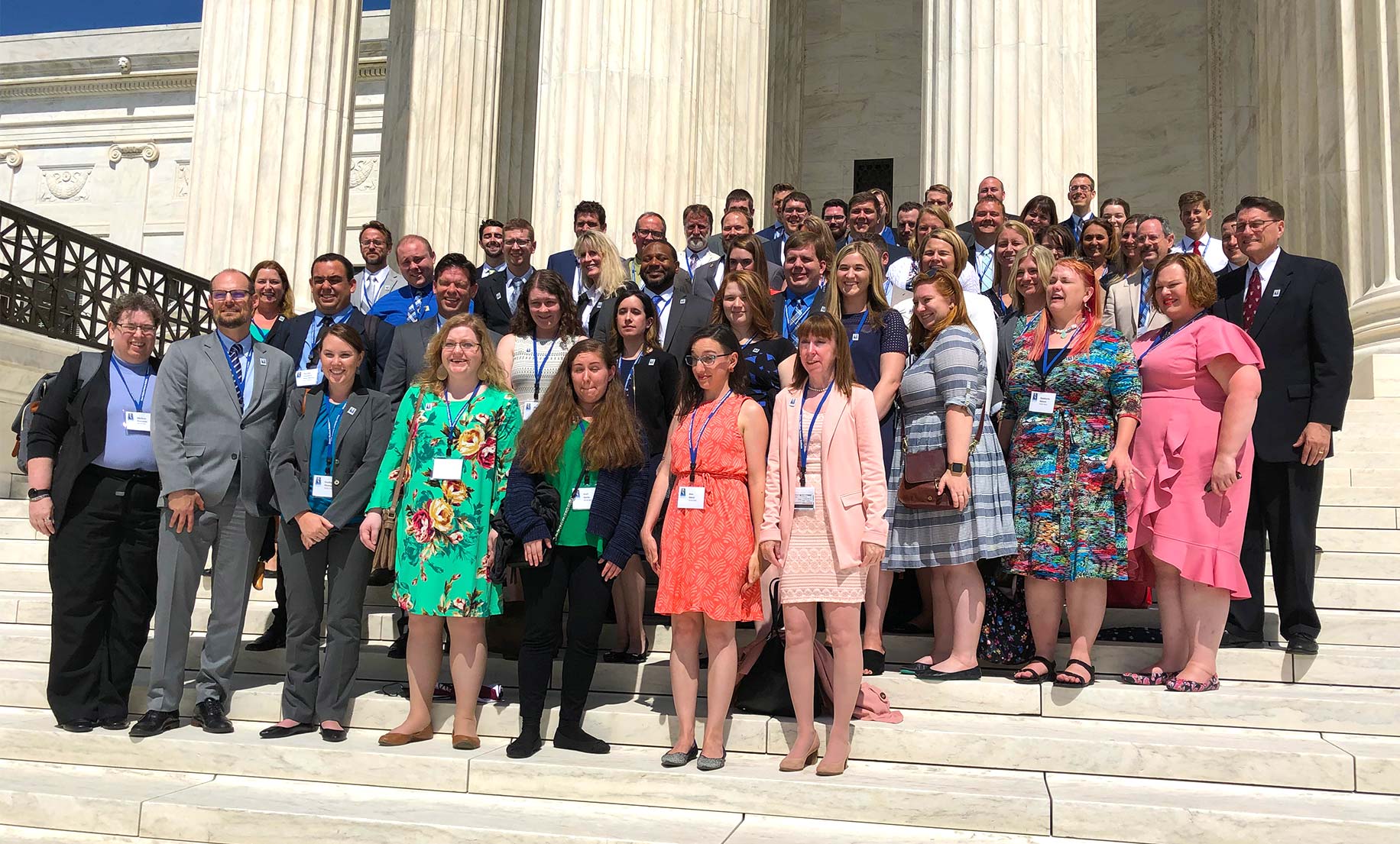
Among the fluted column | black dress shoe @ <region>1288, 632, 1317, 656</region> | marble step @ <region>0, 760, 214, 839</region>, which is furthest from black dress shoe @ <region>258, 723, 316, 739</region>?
the fluted column

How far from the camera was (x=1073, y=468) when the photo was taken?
18.0 feet

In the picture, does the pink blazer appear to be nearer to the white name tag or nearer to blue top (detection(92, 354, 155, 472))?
the white name tag

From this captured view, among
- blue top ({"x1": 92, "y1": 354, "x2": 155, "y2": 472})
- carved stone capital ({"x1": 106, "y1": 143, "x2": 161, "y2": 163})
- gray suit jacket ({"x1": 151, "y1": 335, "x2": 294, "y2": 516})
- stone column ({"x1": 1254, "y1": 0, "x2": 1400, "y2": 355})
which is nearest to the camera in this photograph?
gray suit jacket ({"x1": 151, "y1": 335, "x2": 294, "y2": 516})

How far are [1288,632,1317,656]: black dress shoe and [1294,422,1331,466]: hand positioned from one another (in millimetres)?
841

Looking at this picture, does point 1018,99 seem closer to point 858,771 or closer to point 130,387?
point 858,771

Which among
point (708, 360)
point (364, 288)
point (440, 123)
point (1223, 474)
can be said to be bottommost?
point (1223, 474)

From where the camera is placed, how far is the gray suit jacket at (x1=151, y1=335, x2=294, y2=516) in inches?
228

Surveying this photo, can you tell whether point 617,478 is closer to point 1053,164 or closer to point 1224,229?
point 1224,229

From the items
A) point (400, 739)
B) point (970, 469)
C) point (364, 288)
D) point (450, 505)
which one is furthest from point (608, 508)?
point (364, 288)

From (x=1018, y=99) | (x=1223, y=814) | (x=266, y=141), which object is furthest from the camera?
(x=266, y=141)

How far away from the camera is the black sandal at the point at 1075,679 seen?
5246 millimetres

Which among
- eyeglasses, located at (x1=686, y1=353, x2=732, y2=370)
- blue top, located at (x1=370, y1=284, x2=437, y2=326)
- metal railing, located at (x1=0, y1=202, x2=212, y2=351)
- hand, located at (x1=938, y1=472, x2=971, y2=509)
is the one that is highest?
metal railing, located at (x1=0, y1=202, x2=212, y2=351)

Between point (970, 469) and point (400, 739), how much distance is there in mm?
3024

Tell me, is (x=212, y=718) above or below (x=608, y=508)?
below
